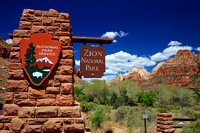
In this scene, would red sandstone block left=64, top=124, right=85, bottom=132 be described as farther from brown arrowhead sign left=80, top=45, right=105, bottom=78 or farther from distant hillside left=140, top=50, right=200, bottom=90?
distant hillside left=140, top=50, right=200, bottom=90

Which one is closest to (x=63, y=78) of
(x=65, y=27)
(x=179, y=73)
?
(x=65, y=27)

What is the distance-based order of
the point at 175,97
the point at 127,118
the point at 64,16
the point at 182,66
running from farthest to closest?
1. the point at 182,66
2. the point at 175,97
3. the point at 127,118
4. the point at 64,16

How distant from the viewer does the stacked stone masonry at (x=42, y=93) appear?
277 cm

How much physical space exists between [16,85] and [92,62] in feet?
6.65

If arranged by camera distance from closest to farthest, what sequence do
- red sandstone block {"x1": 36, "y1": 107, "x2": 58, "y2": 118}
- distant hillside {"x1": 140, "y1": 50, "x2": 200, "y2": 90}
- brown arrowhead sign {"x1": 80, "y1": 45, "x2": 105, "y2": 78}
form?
red sandstone block {"x1": 36, "y1": 107, "x2": 58, "y2": 118}, brown arrowhead sign {"x1": 80, "y1": 45, "x2": 105, "y2": 78}, distant hillside {"x1": 140, "y1": 50, "x2": 200, "y2": 90}

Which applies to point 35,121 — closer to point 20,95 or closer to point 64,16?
point 20,95

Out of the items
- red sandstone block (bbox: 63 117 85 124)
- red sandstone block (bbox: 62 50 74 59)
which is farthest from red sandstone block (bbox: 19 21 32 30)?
red sandstone block (bbox: 63 117 85 124)

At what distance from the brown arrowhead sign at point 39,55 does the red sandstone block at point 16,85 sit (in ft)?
0.67

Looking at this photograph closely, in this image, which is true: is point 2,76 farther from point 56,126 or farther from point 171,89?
point 171,89

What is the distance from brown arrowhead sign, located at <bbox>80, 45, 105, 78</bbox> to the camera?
3980mm

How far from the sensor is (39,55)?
10.1 ft

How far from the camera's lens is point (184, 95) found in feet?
88.1

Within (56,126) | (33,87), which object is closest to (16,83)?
(33,87)

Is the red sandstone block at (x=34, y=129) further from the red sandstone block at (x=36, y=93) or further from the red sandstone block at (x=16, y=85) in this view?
the red sandstone block at (x=16, y=85)
